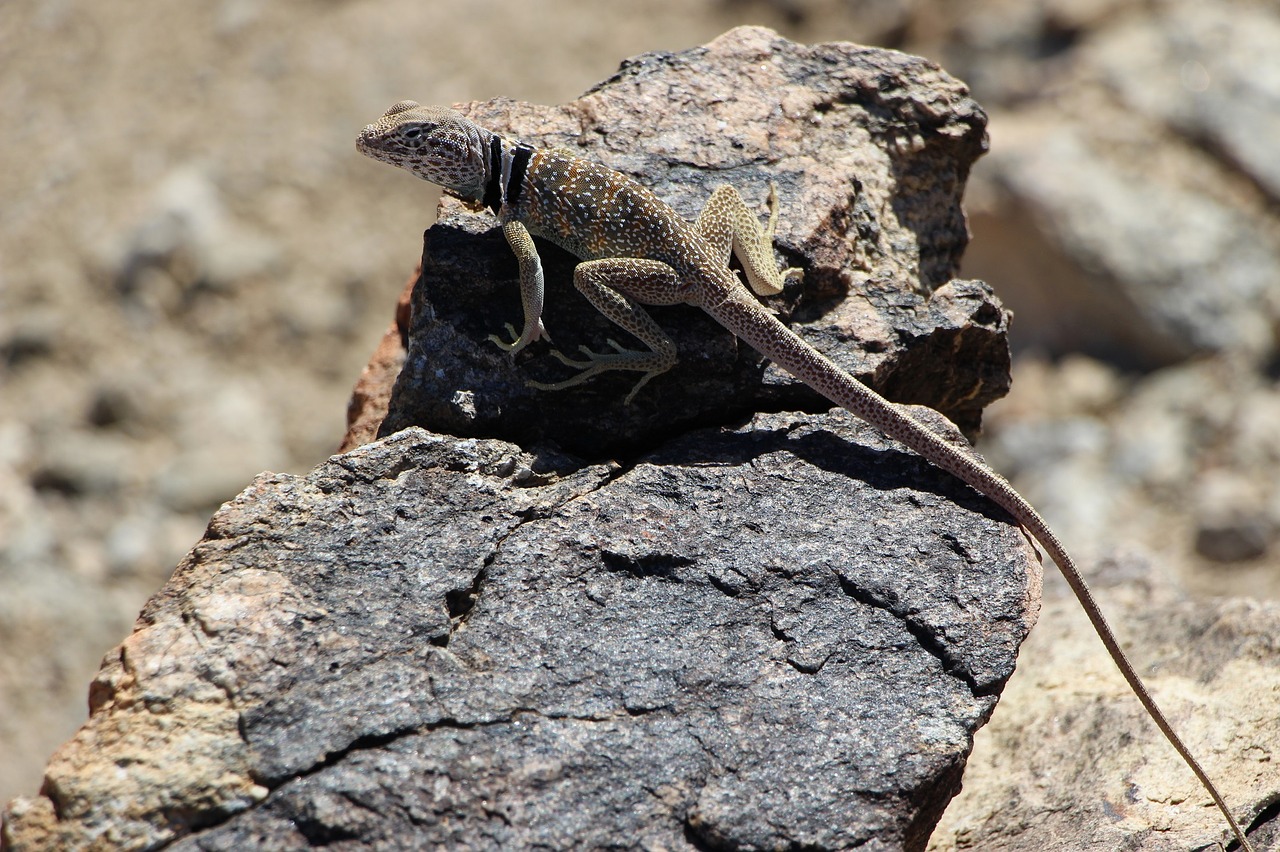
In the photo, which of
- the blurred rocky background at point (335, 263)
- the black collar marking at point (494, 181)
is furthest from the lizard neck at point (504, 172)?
the blurred rocky background at point (335, 263)

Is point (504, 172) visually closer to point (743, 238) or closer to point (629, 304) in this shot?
point (629, 304)

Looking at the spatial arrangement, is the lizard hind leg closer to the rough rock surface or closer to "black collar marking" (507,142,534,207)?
the rough rock surface

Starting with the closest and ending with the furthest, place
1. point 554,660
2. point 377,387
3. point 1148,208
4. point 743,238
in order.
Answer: point 554,660 < point 743,238 < point 377,387 < point 1148,208

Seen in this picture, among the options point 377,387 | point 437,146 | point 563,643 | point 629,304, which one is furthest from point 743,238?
point 563,643

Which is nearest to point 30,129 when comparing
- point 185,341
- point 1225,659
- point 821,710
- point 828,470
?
point 185,341

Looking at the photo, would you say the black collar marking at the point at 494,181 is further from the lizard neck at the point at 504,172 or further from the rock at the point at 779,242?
the rock at the point at 779,242
